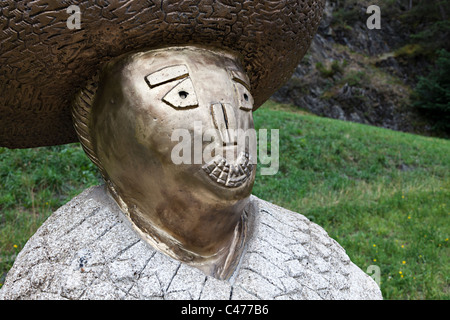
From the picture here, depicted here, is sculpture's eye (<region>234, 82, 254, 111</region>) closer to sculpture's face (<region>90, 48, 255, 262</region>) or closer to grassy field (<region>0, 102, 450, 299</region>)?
sculpture's face (<region>90, 48, 255, 262</region>)

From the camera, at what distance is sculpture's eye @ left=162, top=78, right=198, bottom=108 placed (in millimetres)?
1376

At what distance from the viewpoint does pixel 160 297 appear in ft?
4.11

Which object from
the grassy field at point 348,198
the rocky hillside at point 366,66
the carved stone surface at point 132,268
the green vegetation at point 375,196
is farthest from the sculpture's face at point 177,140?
the rocky hillside at point 366,66

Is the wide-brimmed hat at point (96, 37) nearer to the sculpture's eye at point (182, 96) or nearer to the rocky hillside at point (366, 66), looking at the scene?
the sculpture's eye at point (182, 96)

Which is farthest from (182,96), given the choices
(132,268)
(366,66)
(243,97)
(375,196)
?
(366,66)

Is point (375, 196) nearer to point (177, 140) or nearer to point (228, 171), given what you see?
point (228, 171)

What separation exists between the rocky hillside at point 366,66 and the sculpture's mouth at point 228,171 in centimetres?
1256

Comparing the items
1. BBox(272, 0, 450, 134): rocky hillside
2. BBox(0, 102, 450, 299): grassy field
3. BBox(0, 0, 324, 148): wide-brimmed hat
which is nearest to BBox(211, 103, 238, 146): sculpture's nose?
BBox(0, 0, 324, 148): wide-brimmed hat

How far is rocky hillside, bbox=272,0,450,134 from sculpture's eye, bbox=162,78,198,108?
41.4 feet

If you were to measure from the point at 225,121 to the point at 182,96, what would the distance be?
177mm

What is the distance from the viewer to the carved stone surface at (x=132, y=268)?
1.27m

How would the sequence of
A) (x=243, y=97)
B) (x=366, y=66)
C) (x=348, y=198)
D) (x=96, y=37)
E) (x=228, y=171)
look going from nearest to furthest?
1. (x=96, y=37)
2. (x=228, y=171)
3. (x=243, y=97)
4. (x=348, y=198)
5. (x=366, y=66)

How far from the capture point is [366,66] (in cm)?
1598
